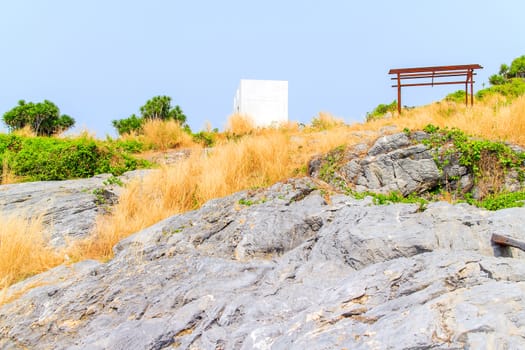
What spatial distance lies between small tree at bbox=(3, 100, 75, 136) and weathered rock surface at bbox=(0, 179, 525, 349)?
2133cm

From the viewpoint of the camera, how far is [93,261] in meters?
5.53

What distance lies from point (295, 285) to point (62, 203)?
591cm

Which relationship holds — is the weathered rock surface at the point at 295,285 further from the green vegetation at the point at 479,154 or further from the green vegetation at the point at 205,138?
the green vegetation at the point at 205,138

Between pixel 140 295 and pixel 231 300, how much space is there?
1.14 m

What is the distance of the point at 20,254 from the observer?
5605 millimetres

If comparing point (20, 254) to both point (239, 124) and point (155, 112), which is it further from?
point (155, 112)

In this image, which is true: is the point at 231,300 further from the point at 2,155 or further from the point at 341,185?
the point at 2,155

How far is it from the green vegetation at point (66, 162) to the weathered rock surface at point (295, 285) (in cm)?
546

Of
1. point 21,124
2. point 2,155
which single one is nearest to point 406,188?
point 2,155

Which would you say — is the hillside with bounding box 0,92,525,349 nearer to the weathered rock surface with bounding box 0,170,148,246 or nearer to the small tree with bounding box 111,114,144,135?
the weathered rock surface with bounding box 0,170,148,246

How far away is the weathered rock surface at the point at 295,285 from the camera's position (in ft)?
7.68

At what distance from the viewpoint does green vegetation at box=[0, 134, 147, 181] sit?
1035cm

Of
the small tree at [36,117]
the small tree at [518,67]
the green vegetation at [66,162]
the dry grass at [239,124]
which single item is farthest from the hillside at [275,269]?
the small tree at [518,67]

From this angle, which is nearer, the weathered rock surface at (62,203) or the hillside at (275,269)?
the hillside at (275,269)
